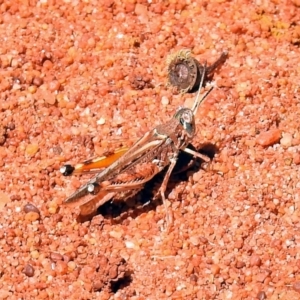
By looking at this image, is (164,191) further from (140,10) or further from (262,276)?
(140,10)

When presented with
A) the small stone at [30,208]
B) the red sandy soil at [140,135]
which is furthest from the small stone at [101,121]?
the small stone at [30,208]

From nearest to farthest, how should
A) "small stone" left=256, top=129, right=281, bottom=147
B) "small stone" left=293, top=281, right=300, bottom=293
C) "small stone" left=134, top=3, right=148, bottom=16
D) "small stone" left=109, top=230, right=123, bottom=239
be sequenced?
"small stone" left=293, top=281, right=300, bottom=293, "small stone" left=109, top=230, right=123, bottom=239, "small stone" left=256, top=129, right=281, bottom=147, "small stone" left=134, top=3, right=148, bottom=16

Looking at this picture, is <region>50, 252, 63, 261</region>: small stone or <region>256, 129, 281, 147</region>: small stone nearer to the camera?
<region>50, 252, 63, 261</region>: small stone

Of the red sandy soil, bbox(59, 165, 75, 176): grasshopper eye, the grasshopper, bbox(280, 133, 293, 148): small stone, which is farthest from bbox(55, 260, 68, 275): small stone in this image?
bbox(280, 133, 293, 148): small stone

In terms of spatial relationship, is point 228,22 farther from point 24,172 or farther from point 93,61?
point 24,172

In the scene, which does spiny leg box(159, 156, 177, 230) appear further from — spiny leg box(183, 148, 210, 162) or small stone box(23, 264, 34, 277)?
small stone box(23, 264, 34, 277)

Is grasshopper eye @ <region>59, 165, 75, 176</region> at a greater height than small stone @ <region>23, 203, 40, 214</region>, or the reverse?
grasshopper eye @ <region>59, 165, 75, 176</region>
